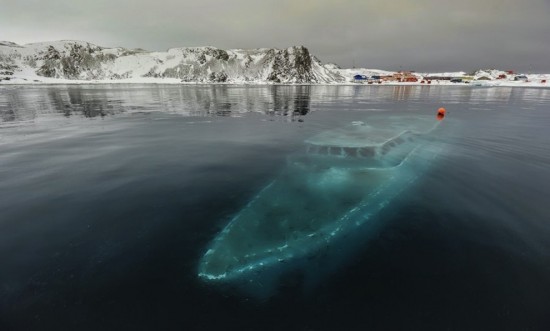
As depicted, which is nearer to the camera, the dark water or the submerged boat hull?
the dark water

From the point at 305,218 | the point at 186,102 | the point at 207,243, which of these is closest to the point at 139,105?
the point at 186,102

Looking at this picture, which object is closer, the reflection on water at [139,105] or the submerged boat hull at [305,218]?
the submerged boat hull at [305,218]

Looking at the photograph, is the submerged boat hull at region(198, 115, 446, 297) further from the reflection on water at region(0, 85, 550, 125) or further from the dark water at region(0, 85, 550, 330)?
the reflection on water at region(0, 85, 550, 125)

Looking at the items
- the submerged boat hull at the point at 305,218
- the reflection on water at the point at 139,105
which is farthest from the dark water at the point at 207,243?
the reflection on water at the point at 139,105

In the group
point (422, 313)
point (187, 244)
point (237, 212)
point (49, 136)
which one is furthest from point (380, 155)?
point (49, 136)

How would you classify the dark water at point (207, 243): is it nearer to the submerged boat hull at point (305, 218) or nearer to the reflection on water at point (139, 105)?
the submerged boat hull at point (305, 218)

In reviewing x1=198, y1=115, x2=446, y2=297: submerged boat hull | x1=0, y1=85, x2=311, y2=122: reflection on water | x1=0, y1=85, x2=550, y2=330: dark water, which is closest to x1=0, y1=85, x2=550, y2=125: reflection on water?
x1=0, y1=85, x2=311, y2=122: reflection on water

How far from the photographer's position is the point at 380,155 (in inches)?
684

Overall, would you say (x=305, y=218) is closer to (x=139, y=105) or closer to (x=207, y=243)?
(x=207, y=243)

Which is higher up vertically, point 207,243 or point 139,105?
point 139,105

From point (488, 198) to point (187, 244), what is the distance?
12.8 meters

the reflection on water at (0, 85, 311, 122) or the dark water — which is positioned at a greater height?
the reflection on water at (0, 85, 311, 122)

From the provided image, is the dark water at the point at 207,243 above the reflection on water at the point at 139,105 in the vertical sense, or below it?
below

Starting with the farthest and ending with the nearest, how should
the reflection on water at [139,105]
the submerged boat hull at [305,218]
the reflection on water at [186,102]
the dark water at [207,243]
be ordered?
the reflection on water at [186,102], the reflection on water at [139,105], the submerged boat hull at [305,218], the dark water at [207,243]
